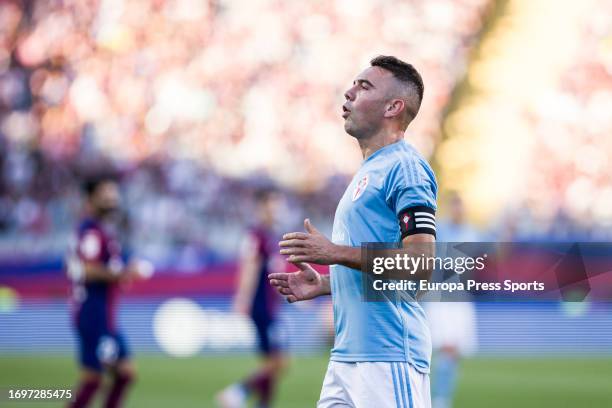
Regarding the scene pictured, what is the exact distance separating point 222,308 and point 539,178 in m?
10.3

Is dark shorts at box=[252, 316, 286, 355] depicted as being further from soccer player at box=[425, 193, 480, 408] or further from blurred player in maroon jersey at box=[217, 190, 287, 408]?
soccer player at box=[425, 193, 480, 408]

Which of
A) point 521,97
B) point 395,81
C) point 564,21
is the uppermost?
point 564,21

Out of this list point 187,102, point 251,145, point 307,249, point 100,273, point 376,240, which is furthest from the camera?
point 251,145

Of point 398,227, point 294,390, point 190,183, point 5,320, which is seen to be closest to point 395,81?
point 398,227

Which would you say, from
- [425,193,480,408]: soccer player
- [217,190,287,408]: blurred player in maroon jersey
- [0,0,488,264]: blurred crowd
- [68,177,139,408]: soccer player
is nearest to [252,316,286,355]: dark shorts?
[217,190,287,408]: blurred player in maroon jersey

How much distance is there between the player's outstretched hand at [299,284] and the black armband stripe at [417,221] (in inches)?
23.3

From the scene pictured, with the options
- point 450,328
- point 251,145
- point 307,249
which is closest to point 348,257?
point 307,249

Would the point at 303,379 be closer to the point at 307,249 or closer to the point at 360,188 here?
the point at 360,188

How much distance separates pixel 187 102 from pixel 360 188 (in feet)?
58.6

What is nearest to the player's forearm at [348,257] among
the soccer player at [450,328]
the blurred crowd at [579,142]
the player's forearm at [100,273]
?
the player's forearm at [100,273]

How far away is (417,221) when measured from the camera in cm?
407

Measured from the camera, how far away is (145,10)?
23078mm

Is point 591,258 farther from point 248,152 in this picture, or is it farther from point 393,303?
point 393,303

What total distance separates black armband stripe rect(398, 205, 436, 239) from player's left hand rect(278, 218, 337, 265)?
0.30 m
